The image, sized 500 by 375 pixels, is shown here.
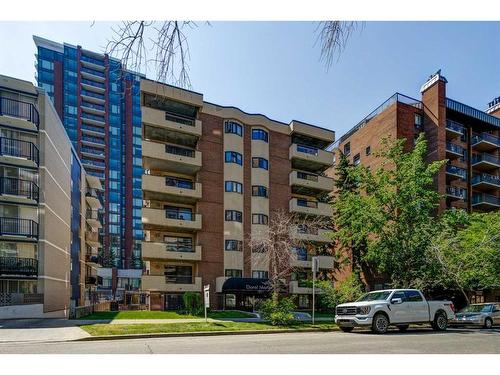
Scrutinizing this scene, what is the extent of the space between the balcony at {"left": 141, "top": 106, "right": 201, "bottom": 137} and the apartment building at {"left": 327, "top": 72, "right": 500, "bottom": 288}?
2068 centimetres

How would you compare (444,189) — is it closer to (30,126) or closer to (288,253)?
(288,253)

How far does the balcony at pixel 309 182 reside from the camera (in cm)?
4081

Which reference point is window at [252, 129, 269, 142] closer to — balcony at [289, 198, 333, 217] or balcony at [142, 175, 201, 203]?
balcony at [289, 198, 333, 217]

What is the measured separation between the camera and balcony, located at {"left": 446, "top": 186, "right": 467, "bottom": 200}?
47.4m

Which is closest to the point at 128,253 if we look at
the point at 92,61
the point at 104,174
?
the point at 104,174

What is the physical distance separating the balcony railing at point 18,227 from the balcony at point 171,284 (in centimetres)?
880

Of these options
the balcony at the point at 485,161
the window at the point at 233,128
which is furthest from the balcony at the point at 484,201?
the window at the point at 233,128

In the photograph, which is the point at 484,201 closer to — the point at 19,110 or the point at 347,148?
the point at 347,148

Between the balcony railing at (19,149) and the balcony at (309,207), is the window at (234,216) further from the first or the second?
the balcony railing at (19,149)

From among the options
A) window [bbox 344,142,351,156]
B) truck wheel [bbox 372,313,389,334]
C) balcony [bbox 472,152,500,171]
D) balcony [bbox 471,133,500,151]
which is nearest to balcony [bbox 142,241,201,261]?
truck wheel [bbox 372,313,389,334]

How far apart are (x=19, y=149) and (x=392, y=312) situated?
2684cm

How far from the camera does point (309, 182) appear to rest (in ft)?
137

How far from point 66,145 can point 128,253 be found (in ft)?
222

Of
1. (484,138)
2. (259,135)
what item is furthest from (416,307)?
(484,138)
